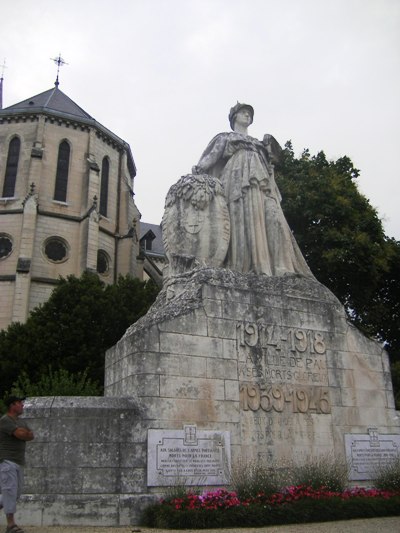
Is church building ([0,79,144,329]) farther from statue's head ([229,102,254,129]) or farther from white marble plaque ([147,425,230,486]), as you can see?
white marble plaque ([147,425,230,486])

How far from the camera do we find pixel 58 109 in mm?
41000

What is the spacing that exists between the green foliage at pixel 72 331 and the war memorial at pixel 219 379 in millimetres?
13705

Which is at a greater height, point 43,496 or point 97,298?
point 97,298

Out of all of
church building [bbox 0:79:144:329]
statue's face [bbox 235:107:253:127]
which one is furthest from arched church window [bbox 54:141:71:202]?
statue's face [bbox 235:107:253:127]

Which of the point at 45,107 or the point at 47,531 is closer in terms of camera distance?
the point at 47,531

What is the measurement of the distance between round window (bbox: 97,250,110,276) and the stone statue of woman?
29089 millimetres

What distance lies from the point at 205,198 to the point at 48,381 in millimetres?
9267

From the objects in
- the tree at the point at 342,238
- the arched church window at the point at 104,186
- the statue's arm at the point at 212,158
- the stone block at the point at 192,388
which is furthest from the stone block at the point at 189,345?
the arched church window at the point at 104,186

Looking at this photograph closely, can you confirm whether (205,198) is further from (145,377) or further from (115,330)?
(115,330)

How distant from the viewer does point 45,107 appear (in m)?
39.4

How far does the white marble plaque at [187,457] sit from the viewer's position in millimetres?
6676

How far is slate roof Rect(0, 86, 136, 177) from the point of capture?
3912 cm

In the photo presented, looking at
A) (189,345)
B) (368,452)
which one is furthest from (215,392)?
(368,452)

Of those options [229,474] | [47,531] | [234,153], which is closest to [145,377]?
[229,474]
